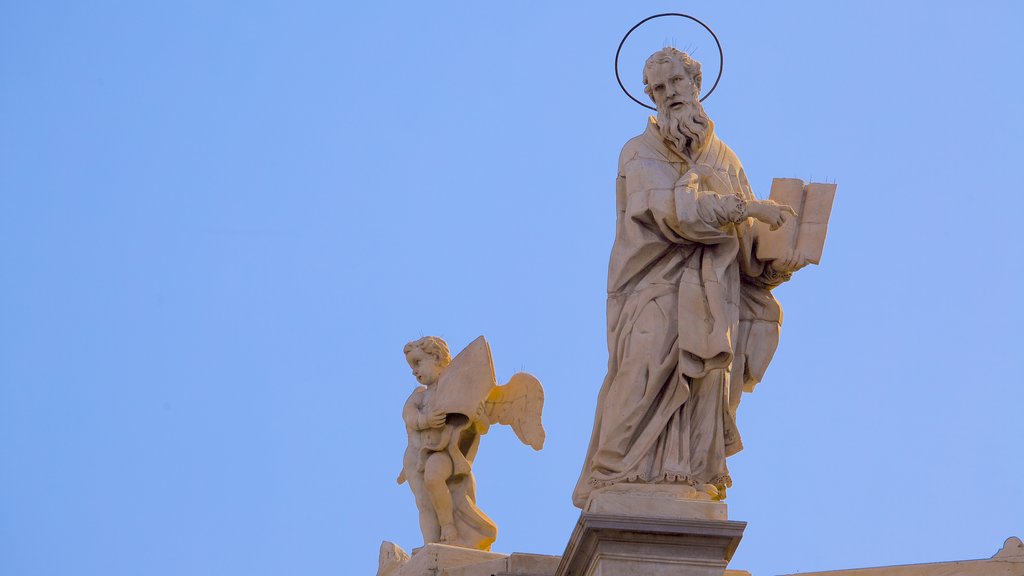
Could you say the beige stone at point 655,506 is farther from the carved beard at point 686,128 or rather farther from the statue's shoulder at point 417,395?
the statue's shoulder at point 417,395

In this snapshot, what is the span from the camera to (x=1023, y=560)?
17859 millimetres

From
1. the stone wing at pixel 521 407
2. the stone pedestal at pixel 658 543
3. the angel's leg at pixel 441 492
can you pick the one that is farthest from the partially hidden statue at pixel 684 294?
the angel's leg at pixel 441 492

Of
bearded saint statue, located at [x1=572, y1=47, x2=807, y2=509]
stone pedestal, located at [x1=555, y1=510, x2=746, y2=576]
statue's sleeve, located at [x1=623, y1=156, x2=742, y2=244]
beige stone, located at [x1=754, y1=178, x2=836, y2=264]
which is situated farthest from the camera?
beige stone, located at [x1=754, y1=178, x2=836, y2=264]

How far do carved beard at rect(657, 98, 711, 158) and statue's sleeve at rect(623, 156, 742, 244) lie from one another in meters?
0.23

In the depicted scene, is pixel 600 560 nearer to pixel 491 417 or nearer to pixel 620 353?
pixel 620 353

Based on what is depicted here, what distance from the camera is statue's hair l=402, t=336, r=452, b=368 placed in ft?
68.4

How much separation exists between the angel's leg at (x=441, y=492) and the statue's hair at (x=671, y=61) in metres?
4.02

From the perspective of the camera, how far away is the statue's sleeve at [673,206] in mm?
17391

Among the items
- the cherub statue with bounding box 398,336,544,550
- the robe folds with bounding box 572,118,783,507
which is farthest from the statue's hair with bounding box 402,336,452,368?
the robe folds with bounding box 572,118,783,507

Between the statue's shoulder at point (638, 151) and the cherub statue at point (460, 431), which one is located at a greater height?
the statue's shoulder at point (638, 151)

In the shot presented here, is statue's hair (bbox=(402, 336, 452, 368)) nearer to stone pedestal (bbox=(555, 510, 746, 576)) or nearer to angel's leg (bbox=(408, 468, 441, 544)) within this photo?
angel's leg (bbox=(408, 468, 441, 544))

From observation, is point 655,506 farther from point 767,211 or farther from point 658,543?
point 767,211

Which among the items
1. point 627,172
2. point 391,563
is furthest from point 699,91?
point 391,563

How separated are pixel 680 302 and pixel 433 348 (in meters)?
3.92
